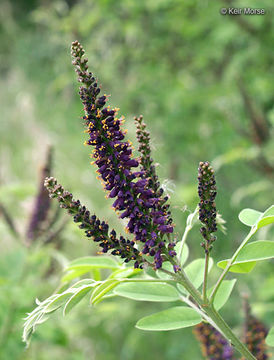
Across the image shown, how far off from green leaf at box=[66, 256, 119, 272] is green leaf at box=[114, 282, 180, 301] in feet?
0.20

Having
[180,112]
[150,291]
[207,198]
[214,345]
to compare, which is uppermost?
[180,112]

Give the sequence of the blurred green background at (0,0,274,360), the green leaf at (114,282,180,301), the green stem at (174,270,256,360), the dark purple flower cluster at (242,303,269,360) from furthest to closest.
A: the blurred green background at (0,0,274,360), the dark purple flower cluster at (242,303,269,360), the green leaf at (114,282,180,301), the green stem at (174,270,256,360)

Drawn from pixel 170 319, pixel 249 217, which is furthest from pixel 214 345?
pixel 249 217

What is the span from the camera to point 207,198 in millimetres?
750

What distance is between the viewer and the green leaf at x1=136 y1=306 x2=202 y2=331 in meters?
0.82

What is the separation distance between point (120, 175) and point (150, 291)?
0.89ft

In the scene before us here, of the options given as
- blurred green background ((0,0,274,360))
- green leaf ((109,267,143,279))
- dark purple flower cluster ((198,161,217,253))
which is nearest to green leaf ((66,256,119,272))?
green leaf ((109,267,143,279))

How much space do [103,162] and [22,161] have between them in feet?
20.3

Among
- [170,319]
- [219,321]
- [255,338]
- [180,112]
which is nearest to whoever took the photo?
[219,321]

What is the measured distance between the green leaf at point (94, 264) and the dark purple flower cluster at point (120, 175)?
0.56 ft

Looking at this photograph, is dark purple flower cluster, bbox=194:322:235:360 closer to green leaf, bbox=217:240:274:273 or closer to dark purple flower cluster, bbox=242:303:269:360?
dark purple flower cluster, bbox=242:303:269:360

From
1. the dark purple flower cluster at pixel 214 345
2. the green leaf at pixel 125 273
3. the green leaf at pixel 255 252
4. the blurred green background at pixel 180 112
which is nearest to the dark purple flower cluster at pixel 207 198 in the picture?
the green leaf at pixel 255 252

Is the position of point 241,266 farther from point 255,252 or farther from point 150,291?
point 150,291

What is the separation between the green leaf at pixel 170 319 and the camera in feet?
2.69
